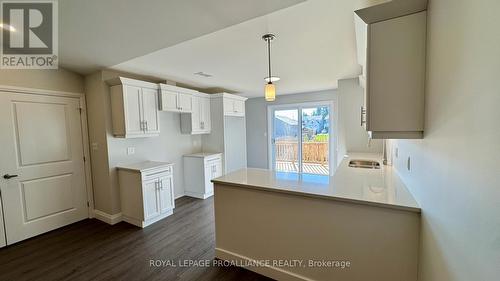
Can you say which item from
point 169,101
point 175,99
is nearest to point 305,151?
point 175,99

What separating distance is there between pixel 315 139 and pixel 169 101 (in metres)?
4.00

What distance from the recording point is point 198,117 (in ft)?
14.7

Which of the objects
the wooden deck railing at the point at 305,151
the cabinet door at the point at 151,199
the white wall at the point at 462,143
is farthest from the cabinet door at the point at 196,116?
the white wall at the point at 462,143

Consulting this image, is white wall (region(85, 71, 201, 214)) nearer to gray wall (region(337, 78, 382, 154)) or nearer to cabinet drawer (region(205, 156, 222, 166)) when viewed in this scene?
cabinet drawer (region(205, 156, 222, 166))

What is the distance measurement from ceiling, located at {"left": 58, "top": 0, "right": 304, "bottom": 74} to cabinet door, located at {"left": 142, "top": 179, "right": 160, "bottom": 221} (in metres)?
1.88

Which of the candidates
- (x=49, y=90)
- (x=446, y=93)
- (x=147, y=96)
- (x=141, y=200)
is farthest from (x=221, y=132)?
(x=446, y=93)

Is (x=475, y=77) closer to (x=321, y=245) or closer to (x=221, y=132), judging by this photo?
(x=321, y=245)

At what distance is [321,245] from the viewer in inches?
68.0

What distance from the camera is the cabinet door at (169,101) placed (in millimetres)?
3641

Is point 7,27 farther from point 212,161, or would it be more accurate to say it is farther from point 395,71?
point 395,71

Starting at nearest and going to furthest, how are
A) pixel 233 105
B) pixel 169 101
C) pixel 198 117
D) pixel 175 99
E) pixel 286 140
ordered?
1. pixel 169 101
2. pixel 175 99
3. pixel 198 117
4. pixel 233 105
5. pixel 286 140

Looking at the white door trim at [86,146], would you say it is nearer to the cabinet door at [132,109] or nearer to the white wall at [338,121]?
the cabinet door at [132,109]

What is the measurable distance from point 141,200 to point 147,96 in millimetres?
1682

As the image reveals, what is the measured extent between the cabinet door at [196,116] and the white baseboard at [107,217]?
6.57 ft
